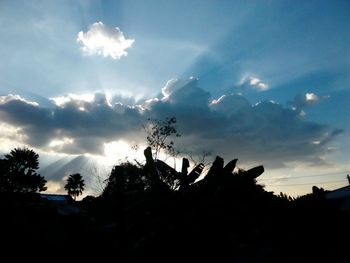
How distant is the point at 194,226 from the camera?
26.2 feet

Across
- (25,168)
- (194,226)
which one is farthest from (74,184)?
(194,226)

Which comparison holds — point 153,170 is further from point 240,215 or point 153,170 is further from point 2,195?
point 2,195

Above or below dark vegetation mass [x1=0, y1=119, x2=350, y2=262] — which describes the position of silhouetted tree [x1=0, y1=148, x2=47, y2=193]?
above

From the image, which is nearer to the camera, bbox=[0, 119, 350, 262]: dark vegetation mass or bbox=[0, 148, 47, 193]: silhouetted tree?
bbox=[0, 119, 350, 262]: dark vegetation mass

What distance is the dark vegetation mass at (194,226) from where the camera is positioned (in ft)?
25.2

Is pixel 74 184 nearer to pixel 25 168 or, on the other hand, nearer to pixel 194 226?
pixel 25 168

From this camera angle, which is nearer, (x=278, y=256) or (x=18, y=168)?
(x=278, y=256)

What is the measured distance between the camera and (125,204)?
1084 cm

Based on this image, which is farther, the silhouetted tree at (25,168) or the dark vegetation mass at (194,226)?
the silhouetted tree at (25,168)

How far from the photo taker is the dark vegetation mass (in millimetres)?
7680

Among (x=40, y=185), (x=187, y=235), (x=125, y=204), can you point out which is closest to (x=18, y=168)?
(x=40, y=185)

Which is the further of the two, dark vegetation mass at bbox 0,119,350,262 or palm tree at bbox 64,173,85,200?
palm tree at bbox 64,173,85,200

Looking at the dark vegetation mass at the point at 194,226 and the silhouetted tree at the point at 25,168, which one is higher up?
the silhouetted tree at the point at 25,168

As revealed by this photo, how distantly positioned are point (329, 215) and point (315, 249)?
3.58 ft
